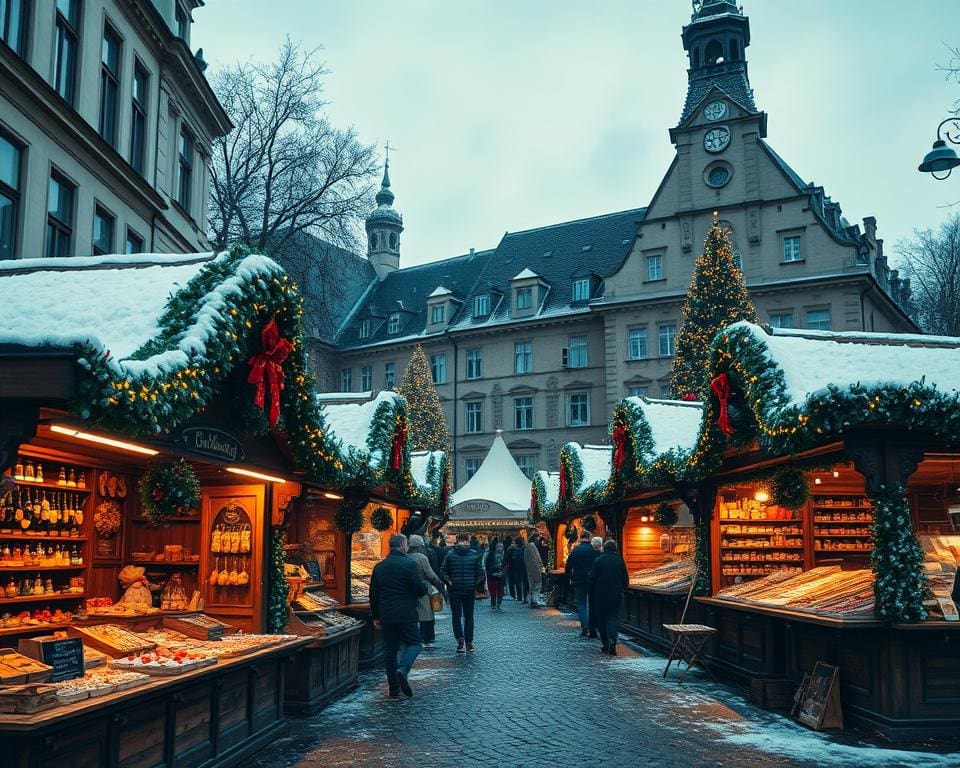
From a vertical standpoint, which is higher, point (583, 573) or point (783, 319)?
point (783, 319)

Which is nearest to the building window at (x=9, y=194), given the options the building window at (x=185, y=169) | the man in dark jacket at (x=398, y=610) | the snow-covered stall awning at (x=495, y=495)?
the man in dark jacket at (x=398, y=610)

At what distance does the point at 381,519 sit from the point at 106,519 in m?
7.84

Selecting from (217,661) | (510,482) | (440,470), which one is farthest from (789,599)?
(510,482)

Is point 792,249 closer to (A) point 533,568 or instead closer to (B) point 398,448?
(A) point 533,568

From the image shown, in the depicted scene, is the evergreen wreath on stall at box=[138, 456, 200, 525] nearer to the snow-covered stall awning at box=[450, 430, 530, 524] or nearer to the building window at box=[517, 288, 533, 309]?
the snow-covered stall awning at box=[450, 430, 530, 524]

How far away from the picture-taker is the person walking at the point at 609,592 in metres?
15.3

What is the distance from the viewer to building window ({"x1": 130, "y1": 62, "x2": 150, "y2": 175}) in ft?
64.7

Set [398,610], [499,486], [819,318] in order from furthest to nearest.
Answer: [819,318] → [499,486] → [398,610]

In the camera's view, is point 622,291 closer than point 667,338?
No

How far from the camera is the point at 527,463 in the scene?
160 feet

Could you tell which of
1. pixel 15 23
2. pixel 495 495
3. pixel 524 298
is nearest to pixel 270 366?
pixel 15 23

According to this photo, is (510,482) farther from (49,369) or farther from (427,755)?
(49,369)

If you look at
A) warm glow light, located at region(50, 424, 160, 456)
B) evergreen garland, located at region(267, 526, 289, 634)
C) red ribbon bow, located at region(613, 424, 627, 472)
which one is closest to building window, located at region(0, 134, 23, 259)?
evergreen garland, located at region(267, 526, 289, 634)

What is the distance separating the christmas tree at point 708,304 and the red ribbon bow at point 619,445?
1666cm
